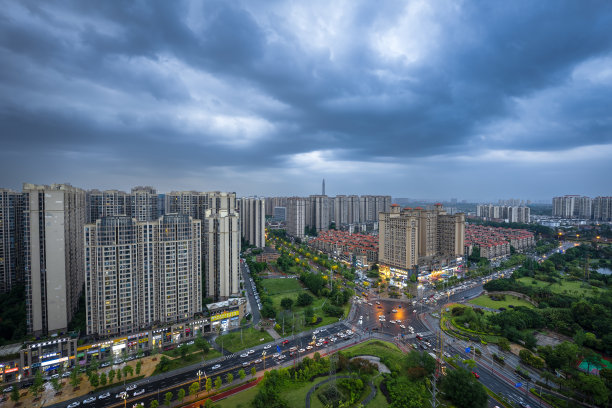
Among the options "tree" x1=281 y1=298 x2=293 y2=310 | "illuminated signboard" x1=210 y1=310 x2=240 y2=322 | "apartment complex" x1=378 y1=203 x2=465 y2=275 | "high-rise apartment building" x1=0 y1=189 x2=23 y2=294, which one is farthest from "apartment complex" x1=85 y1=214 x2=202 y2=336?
"apartment complex" x1=378 y1=203 x2=465 y2=275

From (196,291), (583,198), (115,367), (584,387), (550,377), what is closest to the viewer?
(584,387)

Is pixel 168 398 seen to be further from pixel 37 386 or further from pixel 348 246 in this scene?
pixel 348 246

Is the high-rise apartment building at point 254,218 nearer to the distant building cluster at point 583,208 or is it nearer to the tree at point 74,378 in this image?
the tree at point 74,378

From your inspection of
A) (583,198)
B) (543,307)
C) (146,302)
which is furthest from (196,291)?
(583,198)

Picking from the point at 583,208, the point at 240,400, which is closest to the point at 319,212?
the point at 240,400

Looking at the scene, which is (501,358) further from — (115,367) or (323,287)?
(115,367)

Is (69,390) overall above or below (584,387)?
below

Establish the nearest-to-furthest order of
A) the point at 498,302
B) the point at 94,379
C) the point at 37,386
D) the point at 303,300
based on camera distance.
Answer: the point at 37,386
the point at 94,379
the point at 303,300
the point at 498,302
